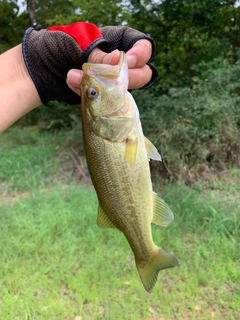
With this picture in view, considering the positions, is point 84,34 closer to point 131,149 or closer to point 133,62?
point 133,62

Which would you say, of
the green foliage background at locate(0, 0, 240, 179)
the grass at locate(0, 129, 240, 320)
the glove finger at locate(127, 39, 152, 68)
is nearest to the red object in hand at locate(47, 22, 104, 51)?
the glove finger at locate(127, 39, 152, 68)

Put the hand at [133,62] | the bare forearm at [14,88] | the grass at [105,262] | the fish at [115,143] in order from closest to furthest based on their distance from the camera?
the fish at [115,143] < the hand at [133,62] < the bare forearm at [14,88] < the grass at [105,262]

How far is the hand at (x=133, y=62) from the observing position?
73.3 inches

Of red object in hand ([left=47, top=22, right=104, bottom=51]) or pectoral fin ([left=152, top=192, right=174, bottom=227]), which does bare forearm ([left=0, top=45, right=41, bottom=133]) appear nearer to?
red object in hand ([left=47, top=22, right=104, bottom=51])

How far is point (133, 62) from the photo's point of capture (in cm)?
189

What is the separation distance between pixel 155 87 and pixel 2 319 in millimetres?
5703

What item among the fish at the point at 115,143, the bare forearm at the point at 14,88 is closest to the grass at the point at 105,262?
the fish at the point at 115,143

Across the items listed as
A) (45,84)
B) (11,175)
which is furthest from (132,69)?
(11,175)

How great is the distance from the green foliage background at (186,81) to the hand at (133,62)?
3.82m

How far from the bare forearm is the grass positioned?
207 centimetres

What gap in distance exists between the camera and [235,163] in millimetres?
6020

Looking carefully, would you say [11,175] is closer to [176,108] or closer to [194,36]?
[176,108]

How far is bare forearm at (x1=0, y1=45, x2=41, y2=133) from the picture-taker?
2.15 meters

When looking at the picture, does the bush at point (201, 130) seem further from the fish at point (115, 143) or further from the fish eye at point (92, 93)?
the fish eye at point (92, 93)
